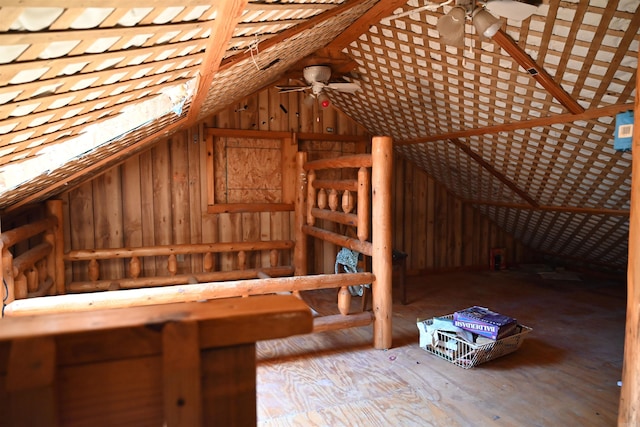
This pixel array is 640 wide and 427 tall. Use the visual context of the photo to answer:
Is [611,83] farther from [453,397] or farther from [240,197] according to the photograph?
[240,197]

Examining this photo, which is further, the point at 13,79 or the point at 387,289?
the point at 387,289

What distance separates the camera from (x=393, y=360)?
3008 millimetres

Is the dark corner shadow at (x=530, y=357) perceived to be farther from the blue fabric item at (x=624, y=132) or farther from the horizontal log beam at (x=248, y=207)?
the horizontal log beam at (x=248, y=207)

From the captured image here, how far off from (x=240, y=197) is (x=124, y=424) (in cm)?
440

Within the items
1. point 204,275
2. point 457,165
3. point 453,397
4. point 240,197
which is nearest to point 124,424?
point 453,397

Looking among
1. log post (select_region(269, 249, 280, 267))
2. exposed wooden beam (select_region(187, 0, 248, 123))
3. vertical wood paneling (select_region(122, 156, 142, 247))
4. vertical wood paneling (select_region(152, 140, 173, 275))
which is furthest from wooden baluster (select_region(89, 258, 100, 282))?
exposed wooden beam (select_region(187, 0, 248, 123))

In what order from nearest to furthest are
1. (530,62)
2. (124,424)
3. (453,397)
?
(124,424) → (453,397) → (530,62)

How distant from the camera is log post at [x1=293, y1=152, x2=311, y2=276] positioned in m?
4.52

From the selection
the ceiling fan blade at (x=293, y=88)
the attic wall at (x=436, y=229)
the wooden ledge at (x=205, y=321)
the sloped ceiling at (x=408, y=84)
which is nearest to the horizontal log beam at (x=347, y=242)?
the ceiling fan blade at (x=293, y=88)

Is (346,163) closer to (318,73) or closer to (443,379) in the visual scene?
(318,73)

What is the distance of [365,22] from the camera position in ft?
10.3

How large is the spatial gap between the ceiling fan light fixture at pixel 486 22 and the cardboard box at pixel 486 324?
192cm

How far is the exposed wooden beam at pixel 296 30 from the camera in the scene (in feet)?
7.12

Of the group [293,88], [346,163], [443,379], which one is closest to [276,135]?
[293,88]
